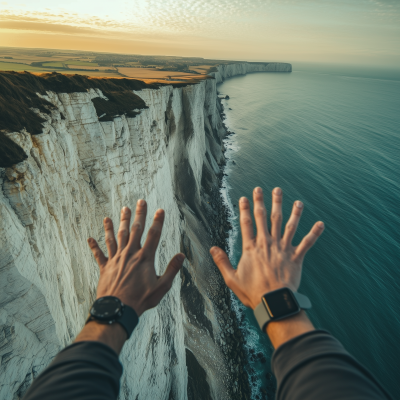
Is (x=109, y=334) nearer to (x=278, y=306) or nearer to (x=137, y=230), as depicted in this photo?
(x=137, y=230)

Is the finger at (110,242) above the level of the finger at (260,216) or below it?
below

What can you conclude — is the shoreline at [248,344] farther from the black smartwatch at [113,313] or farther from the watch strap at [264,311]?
the black smartwatch at [113,313]

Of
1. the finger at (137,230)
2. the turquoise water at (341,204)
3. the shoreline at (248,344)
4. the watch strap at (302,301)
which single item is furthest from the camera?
the turquoise water at (341,204)

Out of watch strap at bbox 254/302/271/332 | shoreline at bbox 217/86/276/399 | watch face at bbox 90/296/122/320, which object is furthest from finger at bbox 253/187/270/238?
shoreline at bbox 217/86/276/399

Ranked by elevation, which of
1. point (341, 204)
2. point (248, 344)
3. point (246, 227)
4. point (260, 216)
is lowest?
point (248, 344)

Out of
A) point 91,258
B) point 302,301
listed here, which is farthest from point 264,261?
point 91,258

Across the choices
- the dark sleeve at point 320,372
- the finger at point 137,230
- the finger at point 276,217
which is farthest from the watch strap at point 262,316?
the finger at point 137,230
